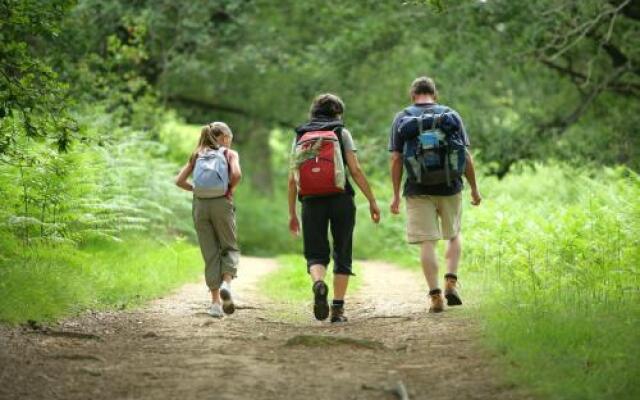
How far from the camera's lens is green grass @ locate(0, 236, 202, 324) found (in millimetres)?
7930

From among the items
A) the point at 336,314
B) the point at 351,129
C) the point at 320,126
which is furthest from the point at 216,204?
the point at 351,129

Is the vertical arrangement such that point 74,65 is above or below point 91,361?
above

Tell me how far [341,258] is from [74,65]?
10377mm

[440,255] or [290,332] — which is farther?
[440,255]

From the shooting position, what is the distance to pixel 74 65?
17.0 m

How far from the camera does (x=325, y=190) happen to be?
8117 millimetres

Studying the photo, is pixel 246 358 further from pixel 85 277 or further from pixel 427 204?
pixel 85 277

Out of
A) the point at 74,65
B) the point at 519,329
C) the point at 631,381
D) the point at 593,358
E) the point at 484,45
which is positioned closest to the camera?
the point at 631,381

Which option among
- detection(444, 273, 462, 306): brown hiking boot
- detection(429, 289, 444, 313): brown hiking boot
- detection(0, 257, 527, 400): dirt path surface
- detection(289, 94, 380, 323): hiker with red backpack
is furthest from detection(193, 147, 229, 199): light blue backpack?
detection(444, 273, 462, 306): brown hiking boot

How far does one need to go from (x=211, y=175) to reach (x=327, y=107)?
1.23 meters

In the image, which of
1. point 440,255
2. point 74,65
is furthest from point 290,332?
point 74,65

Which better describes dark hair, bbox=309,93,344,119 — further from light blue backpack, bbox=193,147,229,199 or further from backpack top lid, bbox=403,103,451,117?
light blue backpack, bbox=193,147,229,199

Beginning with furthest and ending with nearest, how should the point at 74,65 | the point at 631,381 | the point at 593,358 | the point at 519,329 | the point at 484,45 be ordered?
the point at 484,45 < the point at 74,65 < the point at 519,329 < the point at 593,358 < the point at 631,381

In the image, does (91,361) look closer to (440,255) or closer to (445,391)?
(445,391)
